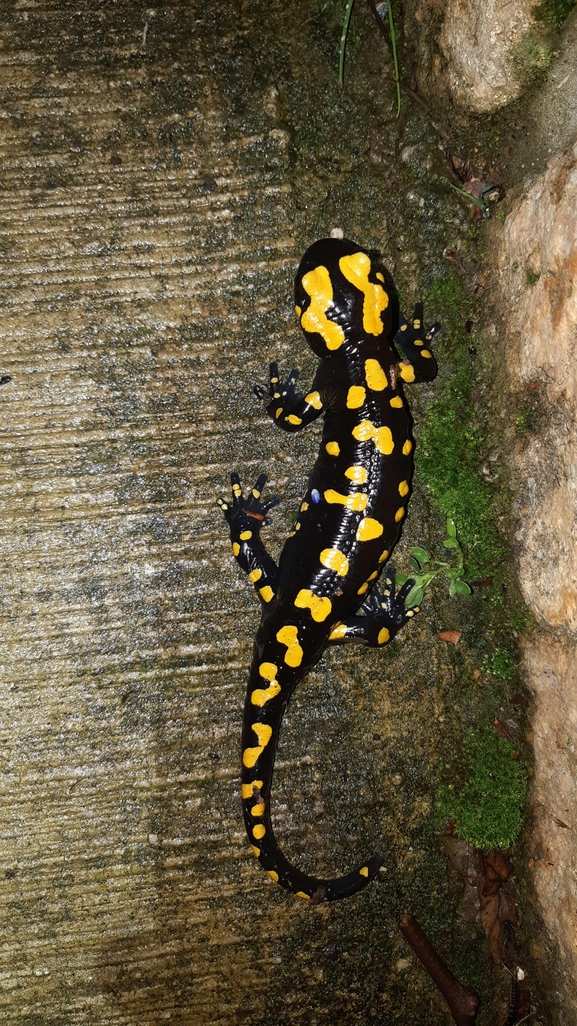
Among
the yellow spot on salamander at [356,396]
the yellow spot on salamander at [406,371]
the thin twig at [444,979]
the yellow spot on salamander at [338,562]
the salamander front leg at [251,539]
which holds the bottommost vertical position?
the thin twig at [444,979]

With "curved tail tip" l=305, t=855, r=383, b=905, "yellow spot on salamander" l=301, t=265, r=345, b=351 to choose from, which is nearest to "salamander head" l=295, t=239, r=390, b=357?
"yellow spot on salamander" l=301, t=265, r=345, b=351

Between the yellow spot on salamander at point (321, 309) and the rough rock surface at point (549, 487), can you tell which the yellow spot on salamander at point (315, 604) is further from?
the yellow spot on salamander at point (321, 309)

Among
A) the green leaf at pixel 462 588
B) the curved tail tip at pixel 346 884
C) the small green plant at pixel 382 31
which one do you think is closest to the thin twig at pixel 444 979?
the curved tail tip at pixel 346 884

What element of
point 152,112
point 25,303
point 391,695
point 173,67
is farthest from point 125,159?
point 391,695

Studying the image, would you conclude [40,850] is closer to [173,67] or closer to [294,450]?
[294,450]

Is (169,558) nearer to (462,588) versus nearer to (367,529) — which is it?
(367,529)

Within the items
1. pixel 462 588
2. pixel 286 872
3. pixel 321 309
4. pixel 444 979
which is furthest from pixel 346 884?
pixel 321 309
